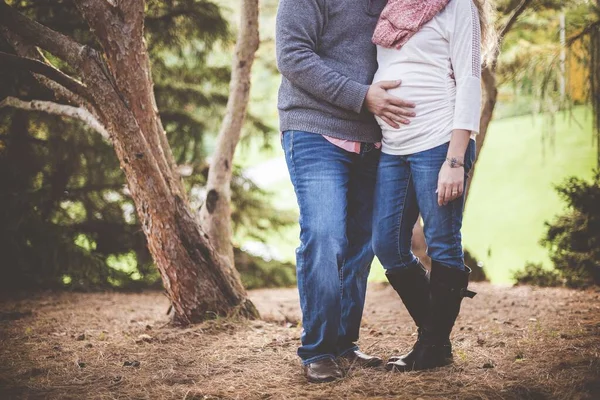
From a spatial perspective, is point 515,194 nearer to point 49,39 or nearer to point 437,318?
point 437,318

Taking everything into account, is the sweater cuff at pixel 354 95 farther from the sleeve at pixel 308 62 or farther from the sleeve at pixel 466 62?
the sleeve at pixel 466 62

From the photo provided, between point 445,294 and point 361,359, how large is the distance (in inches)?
20.9

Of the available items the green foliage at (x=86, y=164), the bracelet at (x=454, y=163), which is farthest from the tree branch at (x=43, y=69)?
the bracelet at (x=454, y=163)

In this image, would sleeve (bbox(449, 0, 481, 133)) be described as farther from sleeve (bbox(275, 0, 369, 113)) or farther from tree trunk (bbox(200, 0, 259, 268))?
tree trunk (bbox(200, 0, 259, 268))

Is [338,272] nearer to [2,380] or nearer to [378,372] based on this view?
[378,372]

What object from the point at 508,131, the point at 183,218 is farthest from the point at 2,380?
the point at 508,131

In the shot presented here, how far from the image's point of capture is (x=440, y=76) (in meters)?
2.30

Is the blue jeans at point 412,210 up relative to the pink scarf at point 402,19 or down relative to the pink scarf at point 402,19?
down

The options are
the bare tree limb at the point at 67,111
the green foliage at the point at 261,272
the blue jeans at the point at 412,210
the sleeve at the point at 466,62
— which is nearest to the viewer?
the sleeve at the point at 466,62

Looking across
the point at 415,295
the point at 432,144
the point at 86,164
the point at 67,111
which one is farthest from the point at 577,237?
the point at 86,164

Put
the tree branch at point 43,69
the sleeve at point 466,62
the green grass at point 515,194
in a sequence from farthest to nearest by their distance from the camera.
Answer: the green grass at point 515,194, the tree branch at point 43,69, the sleeve at point 466,62

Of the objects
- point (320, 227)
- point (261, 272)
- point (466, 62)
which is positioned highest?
point (466, 62)

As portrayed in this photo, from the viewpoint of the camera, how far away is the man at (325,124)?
2307 mm

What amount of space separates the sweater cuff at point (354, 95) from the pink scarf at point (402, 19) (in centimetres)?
23
